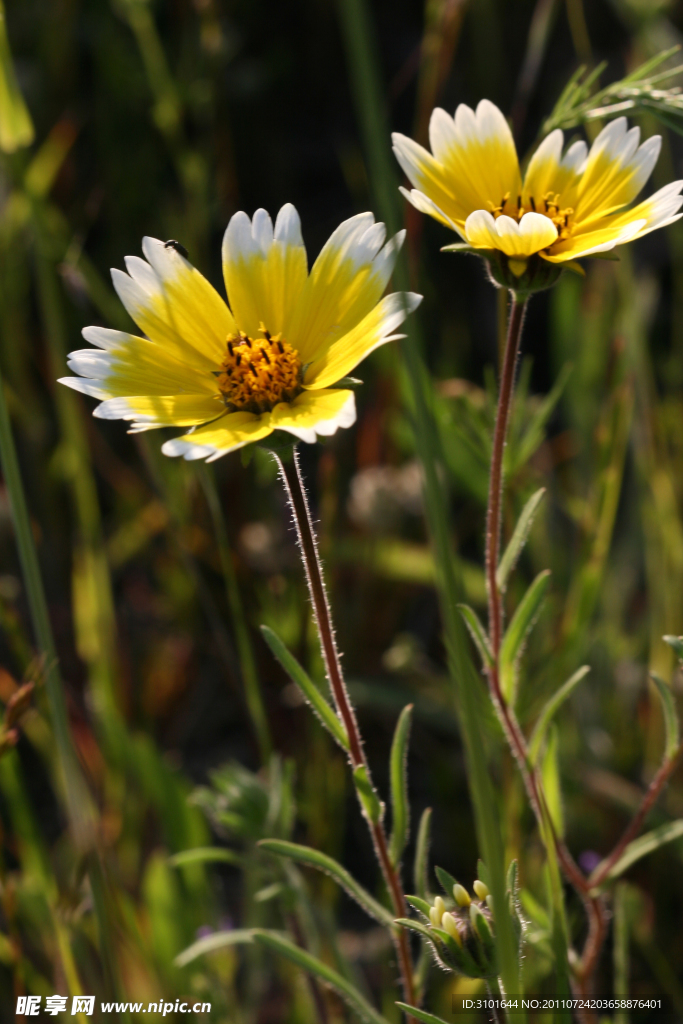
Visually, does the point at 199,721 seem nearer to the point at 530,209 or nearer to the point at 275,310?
the point at 275,310

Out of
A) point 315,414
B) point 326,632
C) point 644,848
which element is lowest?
point 644,848

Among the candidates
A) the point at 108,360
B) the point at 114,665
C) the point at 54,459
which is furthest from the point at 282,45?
the point at 108,360

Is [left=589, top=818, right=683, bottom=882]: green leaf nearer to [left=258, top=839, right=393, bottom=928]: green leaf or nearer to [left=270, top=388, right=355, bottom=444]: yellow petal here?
[left=258, top=839, right=393, bottom=928]: green leaf

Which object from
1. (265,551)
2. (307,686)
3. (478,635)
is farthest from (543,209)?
(265,551)

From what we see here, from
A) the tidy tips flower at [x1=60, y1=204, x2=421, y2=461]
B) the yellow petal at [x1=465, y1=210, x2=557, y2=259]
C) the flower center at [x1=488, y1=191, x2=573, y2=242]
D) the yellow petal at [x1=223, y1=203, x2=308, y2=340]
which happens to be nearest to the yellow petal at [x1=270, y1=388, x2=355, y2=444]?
the tidy tips flower at [x1=60, y1=204, x2=421, y2=461]

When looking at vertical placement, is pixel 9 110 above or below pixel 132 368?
above

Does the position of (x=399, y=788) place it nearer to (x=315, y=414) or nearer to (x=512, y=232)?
(x=315, y=414)
